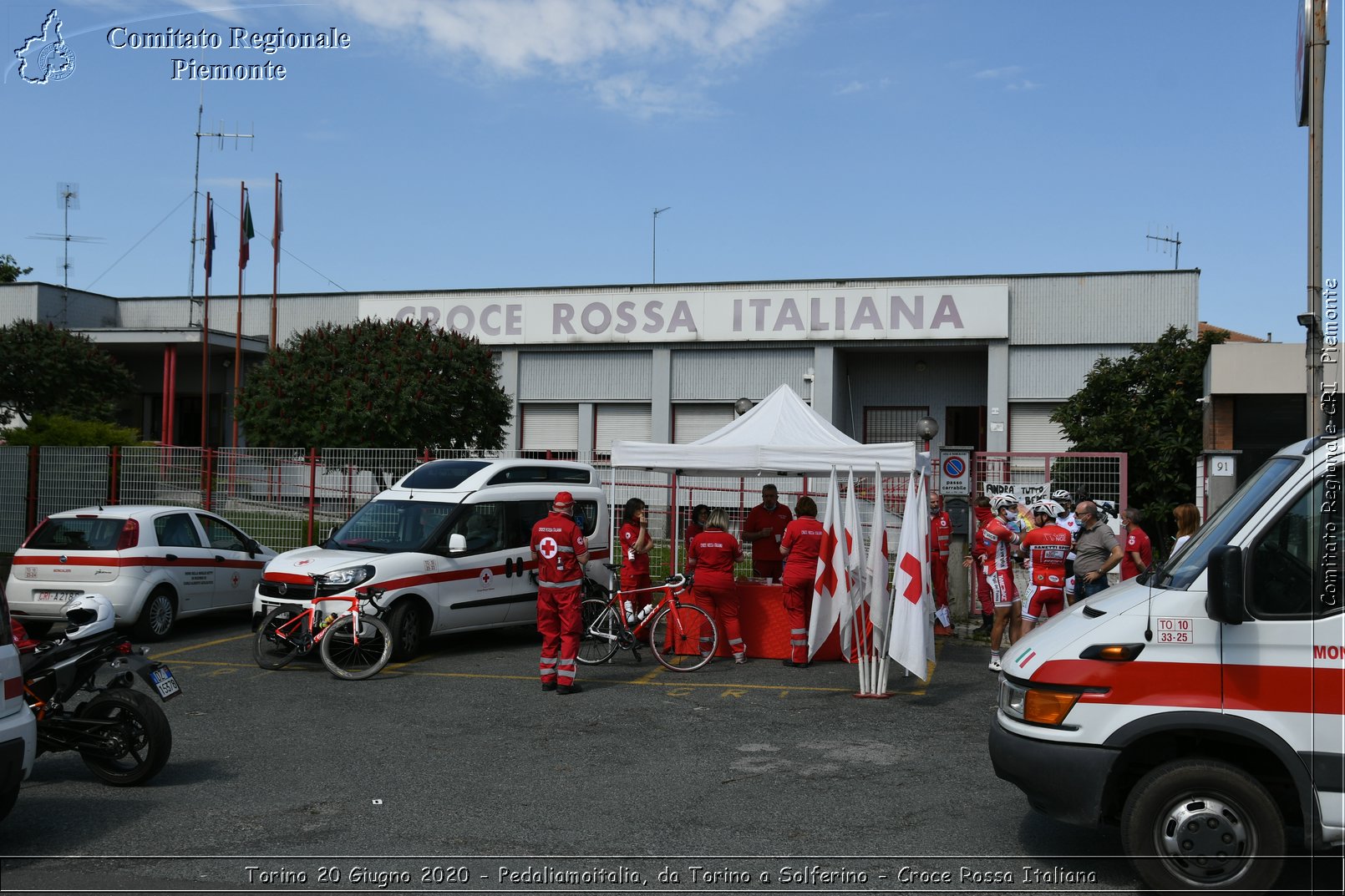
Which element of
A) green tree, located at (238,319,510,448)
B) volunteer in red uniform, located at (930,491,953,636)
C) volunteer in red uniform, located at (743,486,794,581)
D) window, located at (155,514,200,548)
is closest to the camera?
window, located at (155,514,200,548)

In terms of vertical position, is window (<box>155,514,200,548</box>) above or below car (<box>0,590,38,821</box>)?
above

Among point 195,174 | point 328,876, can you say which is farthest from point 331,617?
point 195,174

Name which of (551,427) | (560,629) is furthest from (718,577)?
(551,427)

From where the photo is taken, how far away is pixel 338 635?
10.9 meters

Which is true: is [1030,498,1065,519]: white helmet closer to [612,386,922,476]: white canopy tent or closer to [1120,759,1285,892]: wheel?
[612,386,922,476]: white canopy tent

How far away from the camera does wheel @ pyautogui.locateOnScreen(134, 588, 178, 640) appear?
12.9 meters

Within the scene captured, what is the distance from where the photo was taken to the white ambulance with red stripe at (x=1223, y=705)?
16.2 ft

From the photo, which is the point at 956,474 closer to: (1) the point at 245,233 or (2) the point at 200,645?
(2) the point at 200,645

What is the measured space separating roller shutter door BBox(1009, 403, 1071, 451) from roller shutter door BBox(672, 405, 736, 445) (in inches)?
310

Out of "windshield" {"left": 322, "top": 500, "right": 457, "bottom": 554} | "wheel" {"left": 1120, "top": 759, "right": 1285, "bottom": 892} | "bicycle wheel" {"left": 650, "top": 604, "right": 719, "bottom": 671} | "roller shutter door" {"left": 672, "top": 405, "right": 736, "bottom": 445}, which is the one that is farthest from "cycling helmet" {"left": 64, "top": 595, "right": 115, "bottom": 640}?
"roller shutter door" {"left": 672, "top": 405, "right": 736, "bottom": 445}

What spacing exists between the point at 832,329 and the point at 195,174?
2036 cm

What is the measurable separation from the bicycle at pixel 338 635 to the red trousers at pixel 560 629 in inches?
61.7

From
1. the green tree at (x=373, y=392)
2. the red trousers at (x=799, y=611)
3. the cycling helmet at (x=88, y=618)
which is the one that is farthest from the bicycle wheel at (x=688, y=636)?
the green tree at (x=373, y=392)

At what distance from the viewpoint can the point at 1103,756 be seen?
Answer: 525 cm
